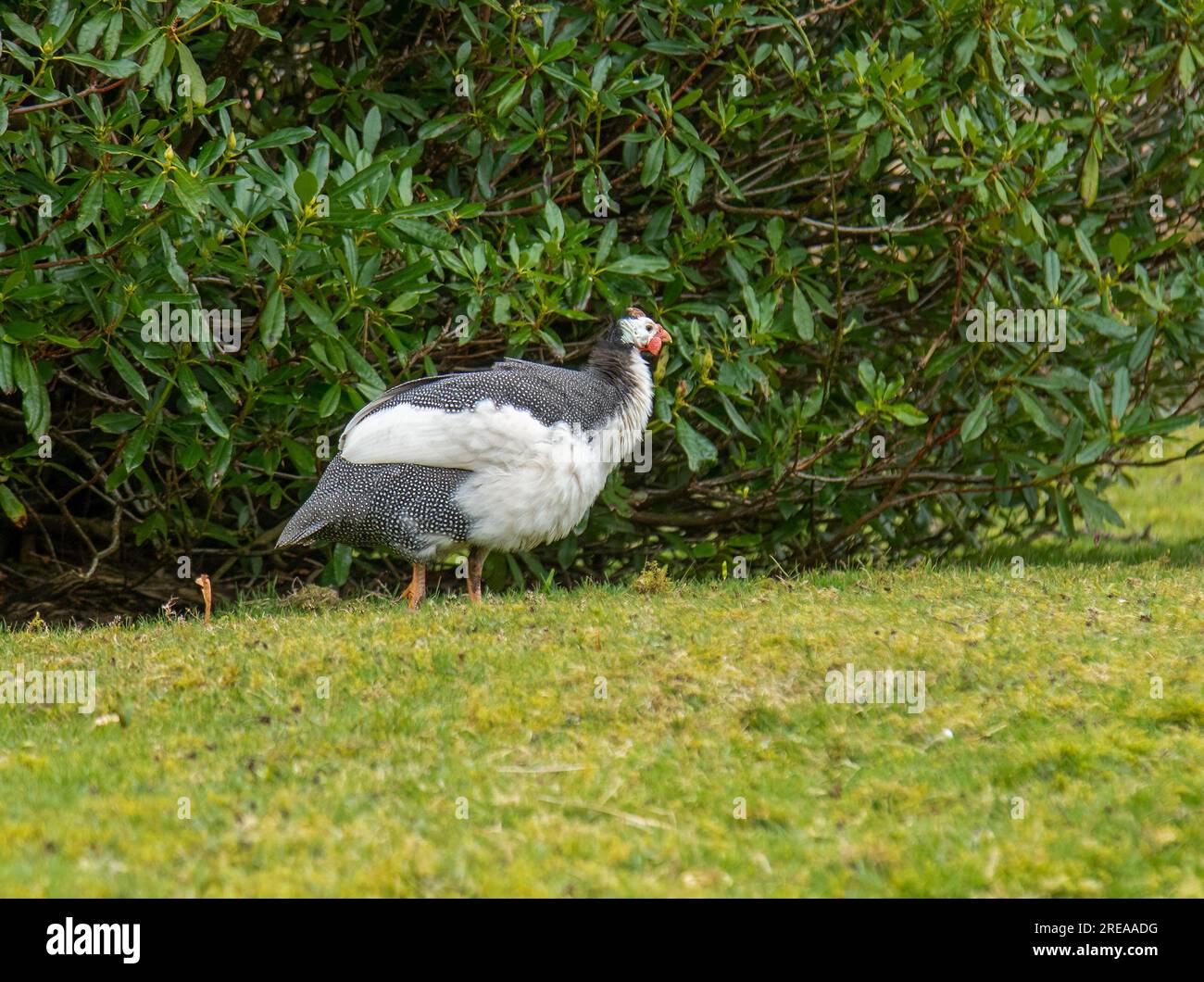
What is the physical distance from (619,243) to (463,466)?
212cm

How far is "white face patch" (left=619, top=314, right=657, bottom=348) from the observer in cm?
858

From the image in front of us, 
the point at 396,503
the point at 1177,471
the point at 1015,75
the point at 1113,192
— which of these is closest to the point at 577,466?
the point at 396,503

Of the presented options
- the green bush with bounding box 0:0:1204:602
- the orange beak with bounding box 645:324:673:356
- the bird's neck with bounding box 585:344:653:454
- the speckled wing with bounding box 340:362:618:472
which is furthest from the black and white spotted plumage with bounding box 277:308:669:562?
the orange beak with bounding box 645:324:673:356

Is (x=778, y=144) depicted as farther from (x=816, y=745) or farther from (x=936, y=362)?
(x=816, y=745)

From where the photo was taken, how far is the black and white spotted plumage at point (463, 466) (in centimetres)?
774

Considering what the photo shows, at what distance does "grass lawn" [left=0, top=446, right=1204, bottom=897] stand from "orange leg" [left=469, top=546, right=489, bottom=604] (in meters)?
0.37

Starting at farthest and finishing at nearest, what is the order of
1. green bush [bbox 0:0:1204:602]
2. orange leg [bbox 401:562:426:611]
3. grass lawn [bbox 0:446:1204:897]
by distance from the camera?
orange leg [bbox 401:562:426:611] → green bush [bbox 0:0:1204:602] → grass lawn [bbox 0:446:1204:897]

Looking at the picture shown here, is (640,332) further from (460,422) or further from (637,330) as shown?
(460,422)

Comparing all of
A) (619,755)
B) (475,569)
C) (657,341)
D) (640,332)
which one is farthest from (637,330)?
(619,755)

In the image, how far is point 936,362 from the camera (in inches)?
367

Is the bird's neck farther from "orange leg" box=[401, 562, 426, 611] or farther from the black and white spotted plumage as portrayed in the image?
"orange leg" box=[401, 562, 426, 611]

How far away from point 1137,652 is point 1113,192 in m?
4.21

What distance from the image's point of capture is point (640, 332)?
339 inches

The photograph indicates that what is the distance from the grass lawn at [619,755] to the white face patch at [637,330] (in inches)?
62.2
